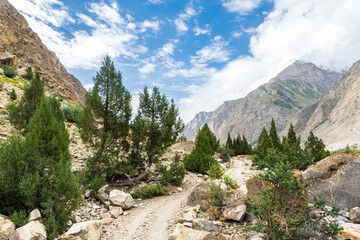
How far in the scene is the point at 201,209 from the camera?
7.40m

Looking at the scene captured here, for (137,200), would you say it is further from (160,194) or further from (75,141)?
(75,141)

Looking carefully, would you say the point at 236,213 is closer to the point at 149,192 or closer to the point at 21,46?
the point at 149,192

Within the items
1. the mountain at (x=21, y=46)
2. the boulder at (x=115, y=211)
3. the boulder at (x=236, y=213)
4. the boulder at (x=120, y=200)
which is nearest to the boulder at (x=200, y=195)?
the boulder at (x=236, y=213)

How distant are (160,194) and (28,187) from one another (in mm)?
7096

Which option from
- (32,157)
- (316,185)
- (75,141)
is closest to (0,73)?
(75,141)

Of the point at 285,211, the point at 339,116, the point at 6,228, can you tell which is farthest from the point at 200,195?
the point at 339,116

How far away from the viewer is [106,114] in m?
12.0

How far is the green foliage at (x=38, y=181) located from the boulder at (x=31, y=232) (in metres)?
0.34

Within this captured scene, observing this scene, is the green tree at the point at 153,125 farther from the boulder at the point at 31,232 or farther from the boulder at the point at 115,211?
the boulder at the point at 31,232

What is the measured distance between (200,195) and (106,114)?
772 cm

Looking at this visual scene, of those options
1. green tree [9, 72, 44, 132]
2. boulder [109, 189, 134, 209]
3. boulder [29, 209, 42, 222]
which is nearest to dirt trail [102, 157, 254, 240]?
boulder [109, 189, 134, 209]

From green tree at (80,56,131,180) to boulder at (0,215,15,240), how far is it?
20.7 ft

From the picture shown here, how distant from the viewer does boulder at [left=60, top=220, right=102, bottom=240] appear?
5304 mm

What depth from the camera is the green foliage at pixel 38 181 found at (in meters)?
5.61
